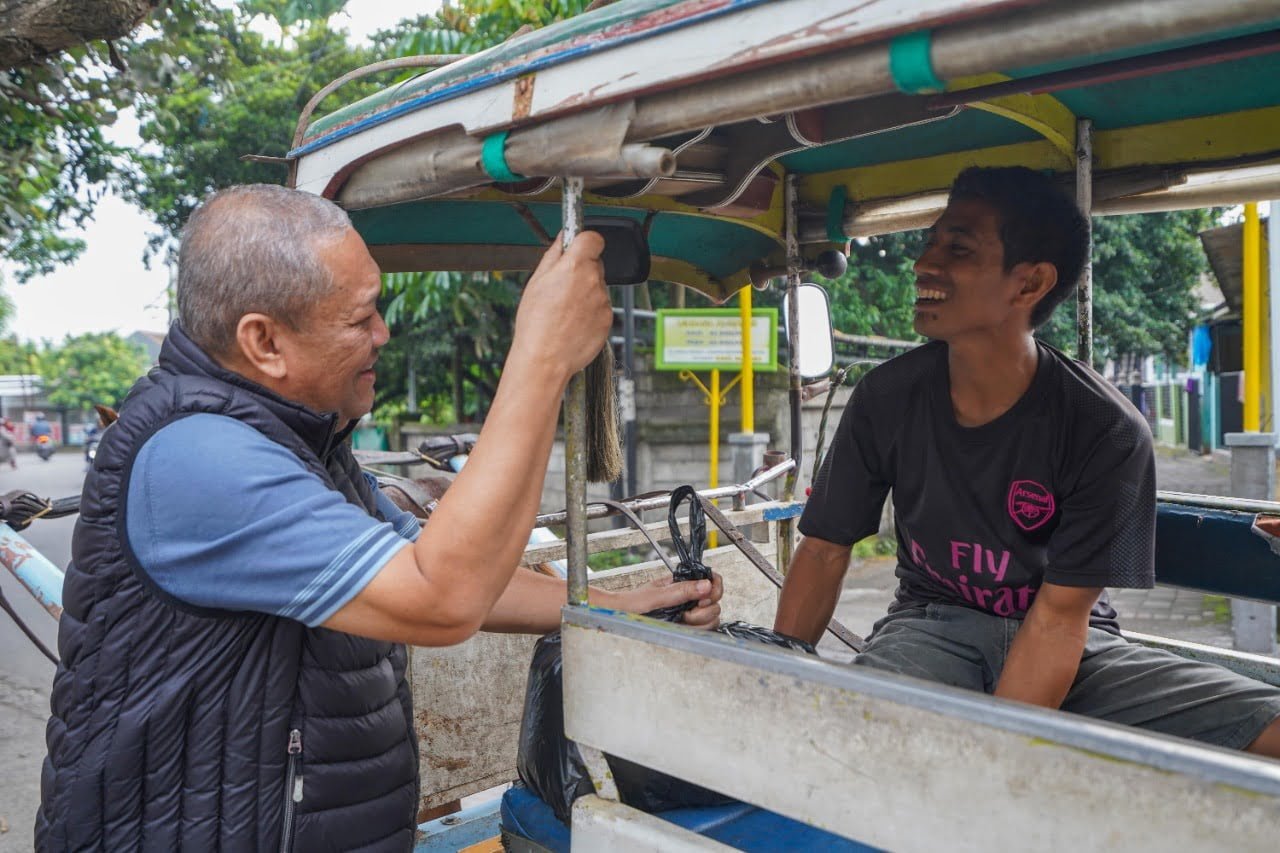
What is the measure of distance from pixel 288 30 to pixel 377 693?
1580cm

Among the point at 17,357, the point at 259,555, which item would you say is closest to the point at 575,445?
the point at 259,555

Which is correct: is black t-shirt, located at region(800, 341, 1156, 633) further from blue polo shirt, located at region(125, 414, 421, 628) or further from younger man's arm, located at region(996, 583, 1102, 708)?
blue polo shirt, located at region(125, 414, 421, 628)

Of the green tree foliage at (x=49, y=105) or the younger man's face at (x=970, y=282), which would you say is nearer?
the younger man's face at (x=970, y=282)

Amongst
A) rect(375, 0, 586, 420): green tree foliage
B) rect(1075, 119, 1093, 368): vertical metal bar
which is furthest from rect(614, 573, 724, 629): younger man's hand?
rect(375, 0, 586, 420): green tree foliage

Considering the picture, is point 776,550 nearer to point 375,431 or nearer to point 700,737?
point 700,737

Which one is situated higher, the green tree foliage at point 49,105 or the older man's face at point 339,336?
the green tree foliage at point 49,105

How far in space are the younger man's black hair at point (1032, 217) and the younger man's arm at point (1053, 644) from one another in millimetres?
690

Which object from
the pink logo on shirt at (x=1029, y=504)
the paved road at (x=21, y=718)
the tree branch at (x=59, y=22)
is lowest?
the paved road at (x=21, y=718)

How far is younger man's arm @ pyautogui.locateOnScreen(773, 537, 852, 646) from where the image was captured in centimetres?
245

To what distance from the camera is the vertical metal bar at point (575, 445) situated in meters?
1.47

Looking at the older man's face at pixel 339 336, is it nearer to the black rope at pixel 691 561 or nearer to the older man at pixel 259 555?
the older man at pixel 259 555

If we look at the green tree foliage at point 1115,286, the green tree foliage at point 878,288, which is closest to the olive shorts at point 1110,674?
the green tree foliage at point 1115,286

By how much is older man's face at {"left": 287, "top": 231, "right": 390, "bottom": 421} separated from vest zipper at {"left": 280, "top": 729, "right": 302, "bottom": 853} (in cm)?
50

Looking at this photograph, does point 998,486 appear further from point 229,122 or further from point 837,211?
point 229,122
